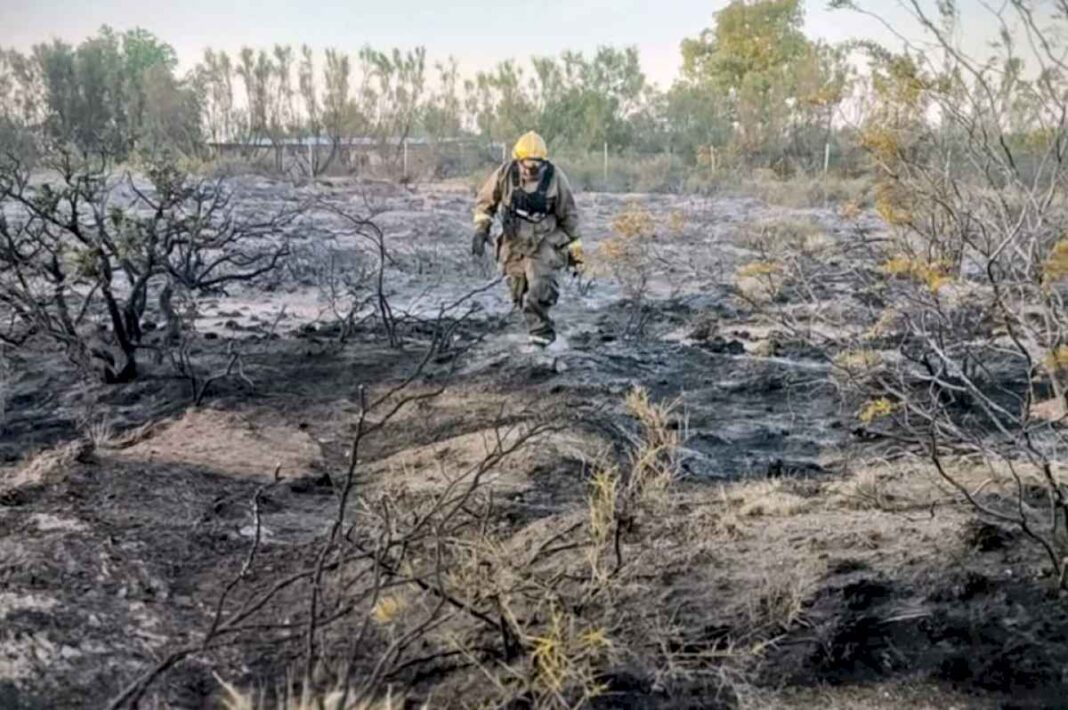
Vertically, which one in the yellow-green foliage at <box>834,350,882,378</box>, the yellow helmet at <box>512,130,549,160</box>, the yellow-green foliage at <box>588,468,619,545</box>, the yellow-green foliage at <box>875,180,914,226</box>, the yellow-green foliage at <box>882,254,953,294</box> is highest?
the yellow helmet at <box>512,130,549,160</box>

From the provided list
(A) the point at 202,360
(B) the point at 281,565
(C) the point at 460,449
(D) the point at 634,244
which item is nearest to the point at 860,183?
(D) the point at 634,244

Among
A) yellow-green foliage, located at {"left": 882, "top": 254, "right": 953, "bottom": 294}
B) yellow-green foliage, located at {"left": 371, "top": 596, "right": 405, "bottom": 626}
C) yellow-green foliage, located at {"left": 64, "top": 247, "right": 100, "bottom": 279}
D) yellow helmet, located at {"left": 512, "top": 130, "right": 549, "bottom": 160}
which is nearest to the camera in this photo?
yellow-green foliage, located at {"left": 371, "top": 596, "right": 405, "bottom": 626}

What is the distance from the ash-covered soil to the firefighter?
2.01ft

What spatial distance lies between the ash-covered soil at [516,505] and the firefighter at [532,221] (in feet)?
2.01

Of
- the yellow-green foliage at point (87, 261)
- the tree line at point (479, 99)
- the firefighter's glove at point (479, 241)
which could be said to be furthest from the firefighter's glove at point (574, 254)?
the tree line at point (479, 99)

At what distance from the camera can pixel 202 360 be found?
9.07m

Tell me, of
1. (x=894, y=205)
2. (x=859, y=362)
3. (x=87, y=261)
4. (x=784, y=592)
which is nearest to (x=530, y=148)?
(x=894, y=205)

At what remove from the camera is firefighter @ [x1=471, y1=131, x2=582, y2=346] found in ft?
29.4

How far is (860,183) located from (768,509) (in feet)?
61.2

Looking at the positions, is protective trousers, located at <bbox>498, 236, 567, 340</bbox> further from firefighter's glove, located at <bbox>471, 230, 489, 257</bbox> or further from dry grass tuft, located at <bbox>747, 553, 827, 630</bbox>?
→ dry grass tuft, located at <bbox>747, 553, 827, 630</bbox>

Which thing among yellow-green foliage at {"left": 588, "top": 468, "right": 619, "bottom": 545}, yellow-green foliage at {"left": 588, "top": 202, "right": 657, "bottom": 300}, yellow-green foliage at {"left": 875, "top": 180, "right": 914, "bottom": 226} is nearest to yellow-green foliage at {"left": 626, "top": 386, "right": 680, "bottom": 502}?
yellow-green foliage at {"left": 588, "top": 468, "right": 619, "bottom": 545}

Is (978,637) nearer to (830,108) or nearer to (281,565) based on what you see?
(281,565)

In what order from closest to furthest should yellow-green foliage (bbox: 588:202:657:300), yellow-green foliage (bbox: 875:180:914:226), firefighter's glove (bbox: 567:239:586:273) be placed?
yellow-green foliage (bbox: 875:180:914:226), firefighter's glove (bbox: 567:239:586:273), yellow-green foliage (bbox: 588:202:657:300)

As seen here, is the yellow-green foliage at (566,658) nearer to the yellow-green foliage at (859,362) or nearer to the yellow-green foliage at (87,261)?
the yellow-green foliage at (859,362)
